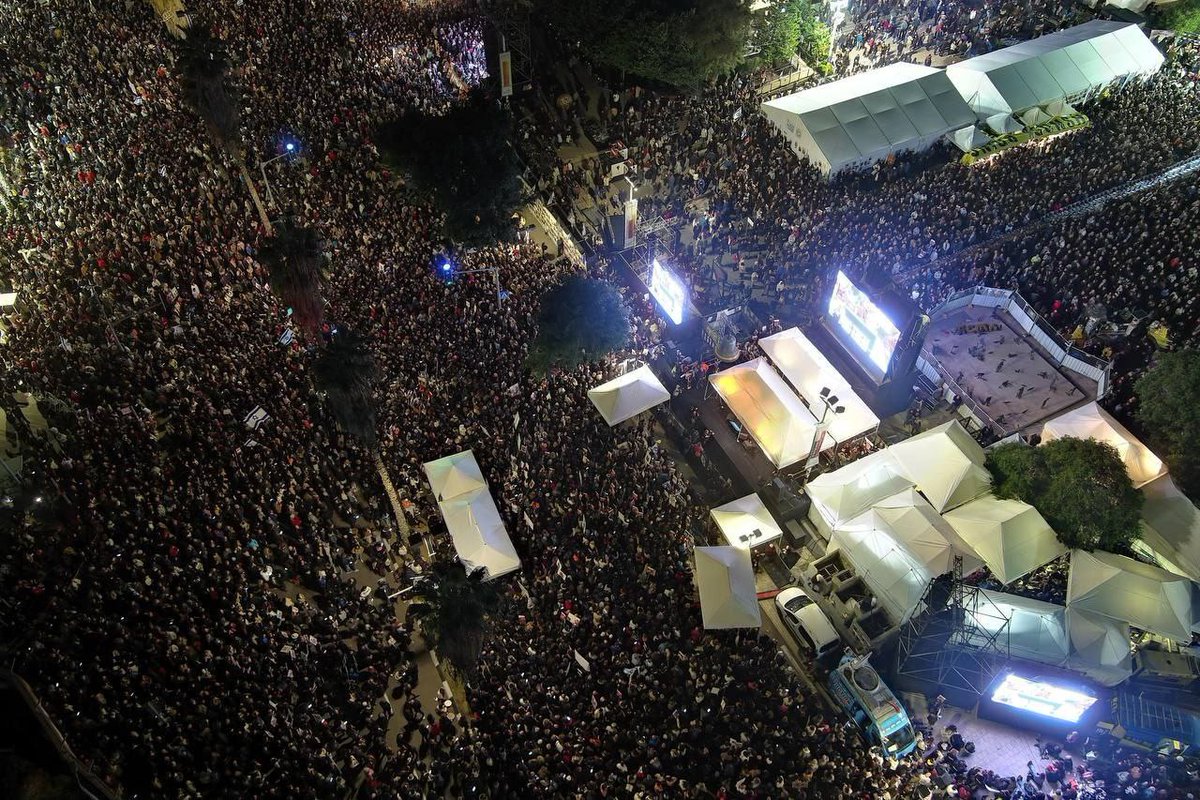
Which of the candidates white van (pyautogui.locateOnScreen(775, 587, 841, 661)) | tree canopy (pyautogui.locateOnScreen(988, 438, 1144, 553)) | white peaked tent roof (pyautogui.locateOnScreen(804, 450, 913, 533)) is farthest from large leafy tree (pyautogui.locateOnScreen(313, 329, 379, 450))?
tree canopy (pyautogui.locateOnScreen(988, 438, 1144, 553))

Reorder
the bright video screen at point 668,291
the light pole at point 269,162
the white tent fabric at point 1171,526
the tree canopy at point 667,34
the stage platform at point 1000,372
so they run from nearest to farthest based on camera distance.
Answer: the white tent fabric at point 1171,526
the stage platform at point 1000,372
the bright video screen at point 668,291
the light pole at point 269,162
the tree canopy at point 667,34

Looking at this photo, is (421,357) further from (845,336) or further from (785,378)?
(845,336)

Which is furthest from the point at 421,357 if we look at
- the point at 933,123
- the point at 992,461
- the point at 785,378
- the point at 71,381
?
the point at 933,123

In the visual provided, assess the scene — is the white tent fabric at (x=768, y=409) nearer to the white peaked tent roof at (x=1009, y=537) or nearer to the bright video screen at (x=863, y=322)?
the bright video screen at (x=863, y=322)

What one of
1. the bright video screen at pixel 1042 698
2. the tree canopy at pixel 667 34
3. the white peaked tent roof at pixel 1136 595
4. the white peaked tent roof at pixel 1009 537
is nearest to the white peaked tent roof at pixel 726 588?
the bright video screen at pixel 1042 698

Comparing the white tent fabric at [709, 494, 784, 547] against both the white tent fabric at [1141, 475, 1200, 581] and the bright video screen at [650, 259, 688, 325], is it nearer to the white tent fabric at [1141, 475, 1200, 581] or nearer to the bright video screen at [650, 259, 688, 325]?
the bright video screen at [650, 259, 688, 325]

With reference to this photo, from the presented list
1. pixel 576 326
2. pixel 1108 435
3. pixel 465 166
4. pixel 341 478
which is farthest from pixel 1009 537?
pixel 465 166

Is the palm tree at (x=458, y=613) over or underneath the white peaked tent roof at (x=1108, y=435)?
over
